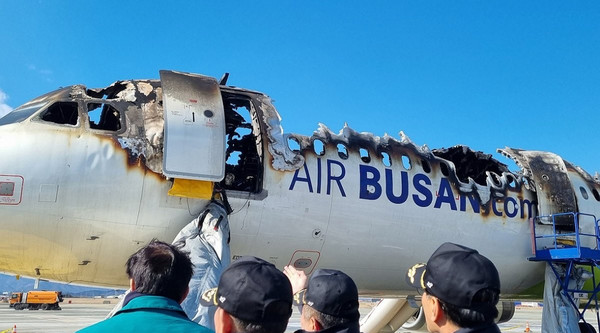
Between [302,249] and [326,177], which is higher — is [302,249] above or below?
below

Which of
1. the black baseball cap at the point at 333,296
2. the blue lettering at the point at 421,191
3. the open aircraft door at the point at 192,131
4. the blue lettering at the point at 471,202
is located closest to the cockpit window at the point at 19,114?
the open aircraft door at the point at 192,131

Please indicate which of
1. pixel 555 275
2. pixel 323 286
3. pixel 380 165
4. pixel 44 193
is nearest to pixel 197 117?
pixel 44 193

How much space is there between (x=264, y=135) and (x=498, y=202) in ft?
17.7

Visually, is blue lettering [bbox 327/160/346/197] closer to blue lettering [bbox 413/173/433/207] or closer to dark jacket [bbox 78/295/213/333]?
blue lettering [bbox 413/173/433/207]

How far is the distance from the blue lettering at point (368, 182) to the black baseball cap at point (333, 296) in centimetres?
625

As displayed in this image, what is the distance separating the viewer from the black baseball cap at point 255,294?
110 inches

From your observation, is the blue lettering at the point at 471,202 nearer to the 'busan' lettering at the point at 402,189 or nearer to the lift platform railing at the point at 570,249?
the 'busan' lettering at the point at 402,189

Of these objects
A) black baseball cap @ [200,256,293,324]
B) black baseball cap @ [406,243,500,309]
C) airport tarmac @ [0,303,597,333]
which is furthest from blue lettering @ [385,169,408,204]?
airport tarmac @ [0,303,597,333]

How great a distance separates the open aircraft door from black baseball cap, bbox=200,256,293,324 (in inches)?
227

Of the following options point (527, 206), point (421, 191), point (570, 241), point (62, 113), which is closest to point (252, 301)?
point (62, 113)

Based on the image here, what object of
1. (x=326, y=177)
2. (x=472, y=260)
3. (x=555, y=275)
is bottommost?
(x=555, y=275)

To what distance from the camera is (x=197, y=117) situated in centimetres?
895

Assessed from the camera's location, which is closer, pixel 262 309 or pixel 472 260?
pixel 262 309

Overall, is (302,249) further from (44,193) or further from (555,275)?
(555,275)
